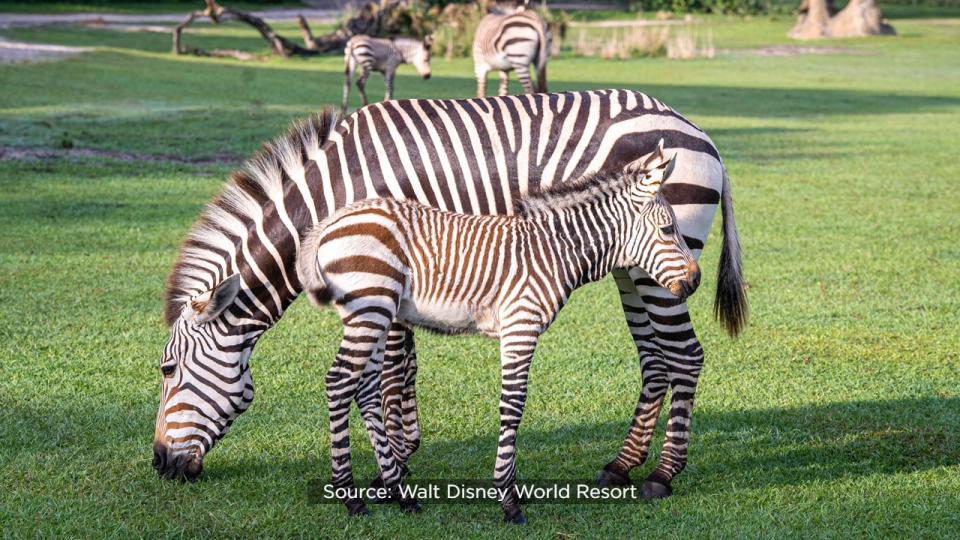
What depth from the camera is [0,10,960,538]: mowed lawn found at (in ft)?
17.8

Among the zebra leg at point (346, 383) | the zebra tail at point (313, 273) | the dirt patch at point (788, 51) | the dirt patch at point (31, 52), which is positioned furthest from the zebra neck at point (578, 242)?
the dirt patch at point (788, 51)

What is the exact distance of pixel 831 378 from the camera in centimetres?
762

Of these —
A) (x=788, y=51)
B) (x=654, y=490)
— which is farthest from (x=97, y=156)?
(x=788, y=51)

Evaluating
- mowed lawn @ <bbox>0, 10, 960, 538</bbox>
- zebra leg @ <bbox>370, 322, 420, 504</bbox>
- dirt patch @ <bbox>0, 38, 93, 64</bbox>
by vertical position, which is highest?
zebra leg @ <bbox>370, 322, 420, 504</bbox>

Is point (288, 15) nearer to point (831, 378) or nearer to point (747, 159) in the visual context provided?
point (747, 159)

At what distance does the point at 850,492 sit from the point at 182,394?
3365 millimetres

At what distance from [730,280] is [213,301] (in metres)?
2.87

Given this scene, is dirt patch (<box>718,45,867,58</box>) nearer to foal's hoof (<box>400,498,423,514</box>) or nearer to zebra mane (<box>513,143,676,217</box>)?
zebra mane (<box>513,143,676,217</box>)

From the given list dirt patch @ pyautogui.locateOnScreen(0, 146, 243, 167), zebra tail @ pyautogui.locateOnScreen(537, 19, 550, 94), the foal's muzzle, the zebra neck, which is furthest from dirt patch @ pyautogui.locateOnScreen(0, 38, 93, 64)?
the zebra neck

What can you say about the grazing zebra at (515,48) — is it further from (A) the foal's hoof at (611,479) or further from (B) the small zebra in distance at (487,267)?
(B) the small zebra in distance at (487,267)

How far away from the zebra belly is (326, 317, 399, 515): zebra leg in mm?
205

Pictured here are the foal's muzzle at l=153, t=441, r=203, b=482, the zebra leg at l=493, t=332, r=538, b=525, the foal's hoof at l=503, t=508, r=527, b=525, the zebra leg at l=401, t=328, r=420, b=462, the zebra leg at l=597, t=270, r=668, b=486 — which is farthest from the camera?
the zebra leg at l=401, t=328, r=420, b=462

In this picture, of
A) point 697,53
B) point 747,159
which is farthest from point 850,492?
point 697,53

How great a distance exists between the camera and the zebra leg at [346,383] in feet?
16.9
